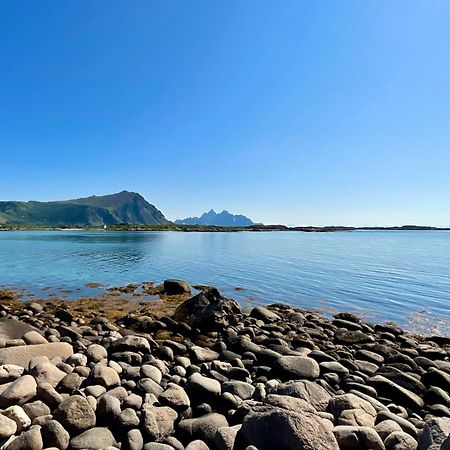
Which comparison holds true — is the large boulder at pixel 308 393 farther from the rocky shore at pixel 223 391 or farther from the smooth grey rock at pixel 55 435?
the smooth grey rock at pixel 55 435

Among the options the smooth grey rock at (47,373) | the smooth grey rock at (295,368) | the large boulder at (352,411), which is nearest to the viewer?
the large boulder at (352,411)

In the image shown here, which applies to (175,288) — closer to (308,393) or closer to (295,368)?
(295,368)

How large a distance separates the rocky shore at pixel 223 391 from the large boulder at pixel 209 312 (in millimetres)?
296

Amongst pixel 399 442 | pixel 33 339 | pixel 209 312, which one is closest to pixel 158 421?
pixel 399 442

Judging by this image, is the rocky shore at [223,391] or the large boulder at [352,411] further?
the large boulder at [352,411]

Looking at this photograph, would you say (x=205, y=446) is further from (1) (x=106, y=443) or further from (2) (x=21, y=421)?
(2) (x=21, y=421)

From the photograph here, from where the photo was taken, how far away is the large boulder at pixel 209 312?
15.1 meters

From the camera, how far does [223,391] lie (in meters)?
7.71

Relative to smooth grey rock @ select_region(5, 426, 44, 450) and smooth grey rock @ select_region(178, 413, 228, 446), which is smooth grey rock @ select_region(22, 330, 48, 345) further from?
smooth grey rock @ select_region(178, 413, 228, 446)

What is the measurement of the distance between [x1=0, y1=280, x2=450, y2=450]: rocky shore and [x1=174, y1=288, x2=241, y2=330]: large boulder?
296mm

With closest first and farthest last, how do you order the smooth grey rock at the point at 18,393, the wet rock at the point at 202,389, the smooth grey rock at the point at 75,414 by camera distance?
1. the smooth grey rock at the point at 75,414
2. the smooth grey rock at the point at 18,393
3. the wet rock at the point at 202,389

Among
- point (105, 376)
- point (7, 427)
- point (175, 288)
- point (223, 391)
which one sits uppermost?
point (7, 427)

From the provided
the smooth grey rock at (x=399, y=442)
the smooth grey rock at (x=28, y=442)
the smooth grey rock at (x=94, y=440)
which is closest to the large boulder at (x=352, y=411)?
the smooth grey rock at (x=399, y=442)

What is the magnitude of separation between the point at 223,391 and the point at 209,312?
7.77 m
